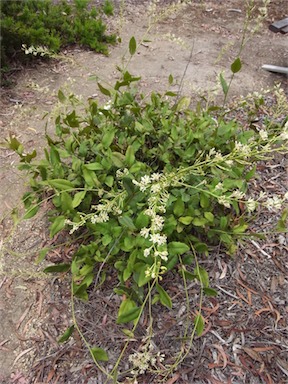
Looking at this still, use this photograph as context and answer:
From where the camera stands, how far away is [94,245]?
2285 millimetres

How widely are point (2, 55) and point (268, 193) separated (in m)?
2.70

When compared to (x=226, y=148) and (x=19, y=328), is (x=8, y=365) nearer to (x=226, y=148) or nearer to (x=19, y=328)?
(x=19, y=328)

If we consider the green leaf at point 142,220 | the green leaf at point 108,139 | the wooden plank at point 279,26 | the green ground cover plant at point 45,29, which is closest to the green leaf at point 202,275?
the green leaf at point 142,220

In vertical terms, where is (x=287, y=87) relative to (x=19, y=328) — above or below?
above

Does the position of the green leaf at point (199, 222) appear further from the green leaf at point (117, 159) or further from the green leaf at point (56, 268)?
the green leaf at point (56, 268)

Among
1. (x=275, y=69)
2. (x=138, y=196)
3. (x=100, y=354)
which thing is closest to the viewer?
(x=100, y=354)

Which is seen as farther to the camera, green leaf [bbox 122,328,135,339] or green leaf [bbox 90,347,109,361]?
green leaf [bbox 122,328,135,339]

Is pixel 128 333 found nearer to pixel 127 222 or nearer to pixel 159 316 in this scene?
pixel 159 316

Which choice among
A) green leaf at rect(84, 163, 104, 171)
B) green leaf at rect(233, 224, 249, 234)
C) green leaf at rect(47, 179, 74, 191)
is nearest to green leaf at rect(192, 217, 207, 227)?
green leaf at rect(233, 224, 249, 234)

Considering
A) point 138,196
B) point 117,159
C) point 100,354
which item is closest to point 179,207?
point 138,196

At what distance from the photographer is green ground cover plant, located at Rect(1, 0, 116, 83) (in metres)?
3.91

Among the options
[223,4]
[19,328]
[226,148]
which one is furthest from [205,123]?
[223,4]

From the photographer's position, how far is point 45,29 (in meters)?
4.08

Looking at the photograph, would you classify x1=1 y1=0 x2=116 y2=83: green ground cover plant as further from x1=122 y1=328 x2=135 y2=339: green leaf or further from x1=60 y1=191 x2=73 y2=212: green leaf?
x1=122 y1=328 x2=135 y2=339: green leaf
